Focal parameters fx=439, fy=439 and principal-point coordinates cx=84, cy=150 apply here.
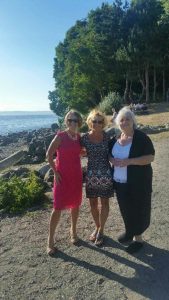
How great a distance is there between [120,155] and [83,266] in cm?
165

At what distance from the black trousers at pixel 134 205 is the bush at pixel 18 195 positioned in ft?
11.0

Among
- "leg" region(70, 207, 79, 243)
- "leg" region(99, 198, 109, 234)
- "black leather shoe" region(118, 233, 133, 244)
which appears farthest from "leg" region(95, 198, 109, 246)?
"leg" region(70, 207, 79, 243)

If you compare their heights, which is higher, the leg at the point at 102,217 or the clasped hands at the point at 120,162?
the clasped hands at the point at 120,162

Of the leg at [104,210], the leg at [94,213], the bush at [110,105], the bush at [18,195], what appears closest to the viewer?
the leg at [104,210]

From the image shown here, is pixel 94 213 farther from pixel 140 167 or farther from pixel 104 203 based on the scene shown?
pixel 140 167

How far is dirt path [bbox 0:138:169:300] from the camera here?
5484 mm

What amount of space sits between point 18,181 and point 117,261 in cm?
439

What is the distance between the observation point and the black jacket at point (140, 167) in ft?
20.2

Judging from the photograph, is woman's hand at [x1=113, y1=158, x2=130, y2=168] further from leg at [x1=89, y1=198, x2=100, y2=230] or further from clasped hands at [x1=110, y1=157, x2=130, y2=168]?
leg at [x1=89, y1=198, x2=100, y2=230]

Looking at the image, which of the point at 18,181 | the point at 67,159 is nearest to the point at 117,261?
the point at 67,159

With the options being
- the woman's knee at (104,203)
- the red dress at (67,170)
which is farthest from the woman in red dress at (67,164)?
the woman's knee at (104,203)

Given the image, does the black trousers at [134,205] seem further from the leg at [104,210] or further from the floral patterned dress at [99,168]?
the leg at [104,210]

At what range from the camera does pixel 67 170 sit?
649cm

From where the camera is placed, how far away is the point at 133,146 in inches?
243
